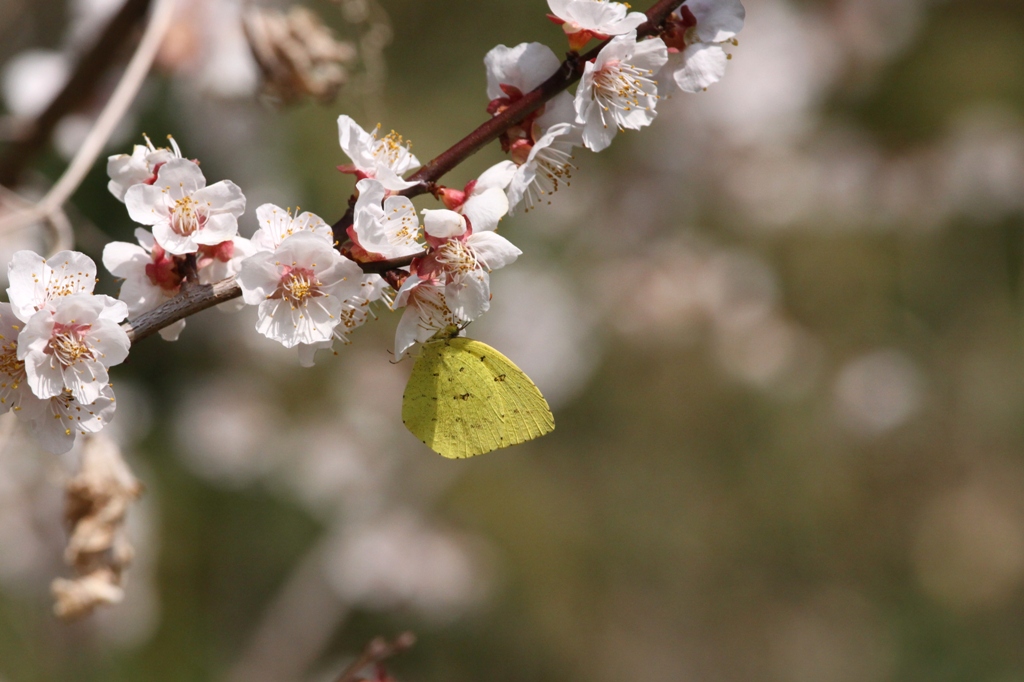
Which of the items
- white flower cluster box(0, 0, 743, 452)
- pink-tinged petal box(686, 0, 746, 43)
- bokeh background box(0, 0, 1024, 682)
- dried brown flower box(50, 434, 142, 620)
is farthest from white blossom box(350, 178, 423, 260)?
bokeh background box(0, 0, 1024, 682)

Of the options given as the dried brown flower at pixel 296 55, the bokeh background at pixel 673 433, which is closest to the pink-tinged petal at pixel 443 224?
the dried brown flower at pixel 296 55

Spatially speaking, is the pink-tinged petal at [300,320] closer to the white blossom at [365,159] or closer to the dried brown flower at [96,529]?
the white blossom at [365,159]

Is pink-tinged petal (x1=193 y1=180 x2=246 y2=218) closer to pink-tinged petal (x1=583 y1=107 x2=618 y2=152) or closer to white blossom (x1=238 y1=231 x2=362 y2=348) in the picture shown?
white blossom (x1=238 y1=231 x2=362 y2=348)

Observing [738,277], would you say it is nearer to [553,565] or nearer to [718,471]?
[718,471]

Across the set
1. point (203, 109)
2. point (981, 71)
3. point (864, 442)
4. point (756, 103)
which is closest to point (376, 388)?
point (203, 109)

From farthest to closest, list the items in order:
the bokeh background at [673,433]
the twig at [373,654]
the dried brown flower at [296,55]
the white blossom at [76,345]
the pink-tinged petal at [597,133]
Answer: the bokeh background at [673,433]
the dried brown flower at [296,55]
the twig at [373,654]
the pink-tinged petal at [597,133]
the white blossom at [76,345]

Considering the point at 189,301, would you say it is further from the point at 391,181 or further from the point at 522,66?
the point at 522,66

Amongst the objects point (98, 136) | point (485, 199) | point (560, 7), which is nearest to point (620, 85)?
point (560, 7)
